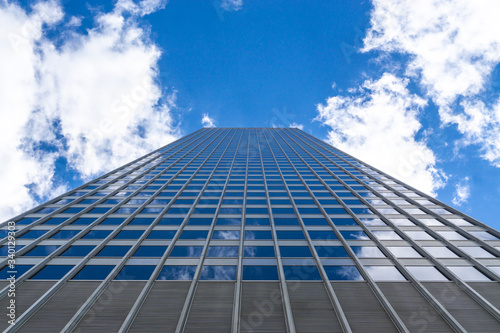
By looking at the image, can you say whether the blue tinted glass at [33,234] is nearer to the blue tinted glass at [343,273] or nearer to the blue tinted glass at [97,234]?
the blue tinted glass at [97,234]

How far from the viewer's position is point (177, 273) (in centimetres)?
1525

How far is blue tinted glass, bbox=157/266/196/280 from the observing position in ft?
48.7

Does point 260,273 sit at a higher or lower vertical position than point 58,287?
higher

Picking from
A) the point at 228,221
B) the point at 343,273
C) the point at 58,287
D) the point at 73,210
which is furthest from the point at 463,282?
the point at 73,210

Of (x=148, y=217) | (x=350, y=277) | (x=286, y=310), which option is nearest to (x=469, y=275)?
(x=350, y=277)

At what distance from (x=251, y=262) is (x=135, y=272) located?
7663 mm

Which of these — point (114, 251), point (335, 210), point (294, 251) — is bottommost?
point (294, 251)

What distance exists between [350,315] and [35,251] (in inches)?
864

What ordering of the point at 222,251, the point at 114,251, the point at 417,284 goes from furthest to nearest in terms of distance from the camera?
the point at 222,251, the point at 114,251, the point at 417,284

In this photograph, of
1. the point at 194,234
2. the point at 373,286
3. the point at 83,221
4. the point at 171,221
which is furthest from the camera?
the point at 171,221

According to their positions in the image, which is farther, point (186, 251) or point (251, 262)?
point (186, 251)

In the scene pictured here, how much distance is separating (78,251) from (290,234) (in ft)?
54.0

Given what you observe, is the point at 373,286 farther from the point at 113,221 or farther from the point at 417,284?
the point at 113,221

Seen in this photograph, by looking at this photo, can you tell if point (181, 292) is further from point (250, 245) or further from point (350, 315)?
point (350, 315)
